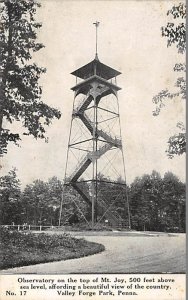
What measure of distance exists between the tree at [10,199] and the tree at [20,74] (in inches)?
30.6

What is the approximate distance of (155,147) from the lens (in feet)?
36.6

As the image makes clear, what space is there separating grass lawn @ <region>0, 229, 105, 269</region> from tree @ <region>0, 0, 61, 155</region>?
234 centimetres

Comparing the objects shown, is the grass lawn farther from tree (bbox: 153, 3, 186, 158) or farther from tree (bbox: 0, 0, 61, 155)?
tree (bbox: 153, 3, 186, 158)

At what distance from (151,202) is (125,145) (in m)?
10.2

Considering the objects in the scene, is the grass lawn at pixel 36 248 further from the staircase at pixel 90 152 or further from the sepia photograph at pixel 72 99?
the staircase at pixel 90 152

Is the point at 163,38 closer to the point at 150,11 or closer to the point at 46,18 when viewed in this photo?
the point at 150,11

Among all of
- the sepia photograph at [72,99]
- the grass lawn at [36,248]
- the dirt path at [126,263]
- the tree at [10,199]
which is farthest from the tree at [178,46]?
the tree at [10,199]

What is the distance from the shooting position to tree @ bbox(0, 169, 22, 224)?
997 cm

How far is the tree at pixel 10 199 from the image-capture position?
9971mm

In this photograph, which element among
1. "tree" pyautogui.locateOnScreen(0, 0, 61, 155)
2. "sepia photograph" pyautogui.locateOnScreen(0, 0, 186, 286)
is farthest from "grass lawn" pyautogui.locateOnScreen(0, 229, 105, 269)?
"tree" pyautogui.locateOnScreen(0, 0, 61, 155)

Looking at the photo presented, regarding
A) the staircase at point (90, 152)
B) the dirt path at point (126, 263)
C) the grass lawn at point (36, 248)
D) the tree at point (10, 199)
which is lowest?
the dirt path at point (126, 263)

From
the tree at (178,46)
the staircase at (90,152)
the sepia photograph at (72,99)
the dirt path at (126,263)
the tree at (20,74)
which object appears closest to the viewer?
the dirt path at (126,263)

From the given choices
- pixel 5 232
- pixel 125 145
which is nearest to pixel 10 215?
pixel 5 232

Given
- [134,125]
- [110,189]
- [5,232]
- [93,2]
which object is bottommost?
[5,232]
